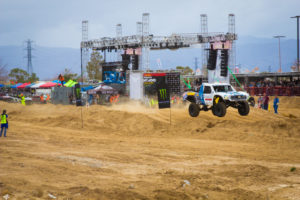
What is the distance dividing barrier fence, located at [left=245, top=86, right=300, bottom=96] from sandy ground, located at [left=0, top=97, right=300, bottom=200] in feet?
43.7

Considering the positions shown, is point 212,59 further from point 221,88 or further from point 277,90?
point 221,88

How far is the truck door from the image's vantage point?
65.3ft

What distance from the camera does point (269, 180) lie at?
9.79 m

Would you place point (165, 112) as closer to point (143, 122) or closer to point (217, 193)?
point (143, 122)

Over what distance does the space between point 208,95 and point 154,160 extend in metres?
8.44

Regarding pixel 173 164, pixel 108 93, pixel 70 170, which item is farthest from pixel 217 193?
pixel 108 93

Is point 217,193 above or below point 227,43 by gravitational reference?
below

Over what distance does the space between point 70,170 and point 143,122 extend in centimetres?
1174

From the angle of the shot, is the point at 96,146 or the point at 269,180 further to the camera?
the point at 96,146

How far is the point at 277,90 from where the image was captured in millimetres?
36438

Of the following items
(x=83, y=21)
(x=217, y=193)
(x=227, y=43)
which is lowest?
(x=217, y=193)

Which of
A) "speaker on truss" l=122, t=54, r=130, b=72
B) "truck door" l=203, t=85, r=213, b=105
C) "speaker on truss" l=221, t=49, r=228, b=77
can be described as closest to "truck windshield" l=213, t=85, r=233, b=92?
"truck door" l=203, t=85, r=213, b=105

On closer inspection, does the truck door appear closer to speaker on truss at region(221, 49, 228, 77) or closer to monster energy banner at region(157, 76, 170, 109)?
monster energy banner at region(157, 76, 170, 109)

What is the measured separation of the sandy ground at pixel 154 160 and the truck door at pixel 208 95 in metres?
1.22
